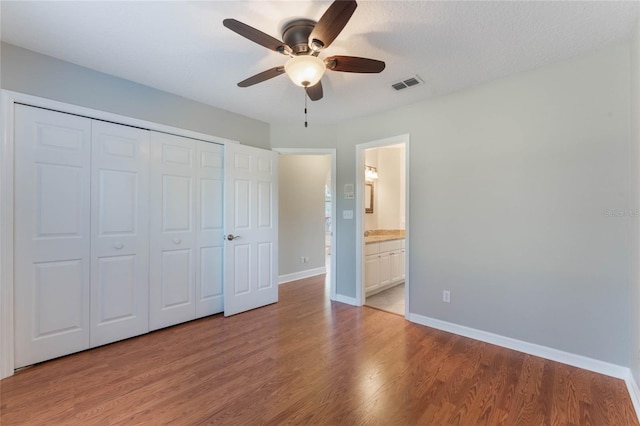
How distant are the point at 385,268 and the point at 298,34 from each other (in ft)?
11.2

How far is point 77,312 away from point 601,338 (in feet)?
13.7

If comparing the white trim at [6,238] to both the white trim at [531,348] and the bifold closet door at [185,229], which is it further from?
the white trim at [531,348]

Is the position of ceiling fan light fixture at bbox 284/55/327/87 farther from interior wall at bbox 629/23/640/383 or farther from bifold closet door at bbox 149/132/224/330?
interior wall at bbox 629/23/640/383

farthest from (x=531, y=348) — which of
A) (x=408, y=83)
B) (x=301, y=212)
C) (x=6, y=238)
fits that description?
(x=6, y=238)

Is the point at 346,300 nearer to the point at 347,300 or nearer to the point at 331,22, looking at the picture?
the point at 347,300

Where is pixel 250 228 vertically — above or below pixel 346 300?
above

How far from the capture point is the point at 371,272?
407 cm

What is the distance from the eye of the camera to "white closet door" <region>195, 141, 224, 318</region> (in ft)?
10.6

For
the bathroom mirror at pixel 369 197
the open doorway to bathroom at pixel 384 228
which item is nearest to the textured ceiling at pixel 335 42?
→ the open doorway to bathroom at pixel 384 228

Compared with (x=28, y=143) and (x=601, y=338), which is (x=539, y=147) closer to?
(x=601, y=338)

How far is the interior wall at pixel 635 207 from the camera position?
182cm

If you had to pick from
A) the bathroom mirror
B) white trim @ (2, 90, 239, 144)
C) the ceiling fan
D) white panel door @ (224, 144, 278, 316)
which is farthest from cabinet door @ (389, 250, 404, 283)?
the ceiling fan

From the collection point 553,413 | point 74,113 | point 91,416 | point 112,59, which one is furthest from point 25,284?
point 553,413

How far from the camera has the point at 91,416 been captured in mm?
1701
